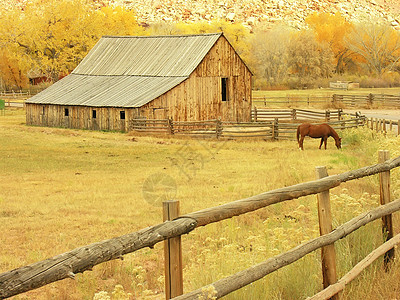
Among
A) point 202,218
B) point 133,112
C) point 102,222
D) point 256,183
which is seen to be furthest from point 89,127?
point 202,218

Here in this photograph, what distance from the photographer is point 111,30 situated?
68.0m

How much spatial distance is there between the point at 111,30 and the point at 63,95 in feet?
101

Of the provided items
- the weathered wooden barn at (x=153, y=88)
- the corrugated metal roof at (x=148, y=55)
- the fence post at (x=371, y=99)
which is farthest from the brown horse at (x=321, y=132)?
the fence post at (x=371, y=99)

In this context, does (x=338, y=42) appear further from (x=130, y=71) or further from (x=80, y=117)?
(x=80, y=117)

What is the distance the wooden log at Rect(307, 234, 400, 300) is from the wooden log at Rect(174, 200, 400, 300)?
1.11ft

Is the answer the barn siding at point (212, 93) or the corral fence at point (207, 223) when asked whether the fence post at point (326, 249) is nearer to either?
the corral fence at point (207, 223)

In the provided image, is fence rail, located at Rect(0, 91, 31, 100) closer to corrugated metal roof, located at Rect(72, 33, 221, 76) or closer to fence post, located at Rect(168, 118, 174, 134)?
corrugated metal roof, located at Rect(72, 33, 221, 76)

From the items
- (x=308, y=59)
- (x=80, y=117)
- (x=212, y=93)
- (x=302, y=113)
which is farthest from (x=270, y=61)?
(x=80, y=117)

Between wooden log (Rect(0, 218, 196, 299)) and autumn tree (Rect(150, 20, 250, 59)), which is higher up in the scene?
autumn tree (Rect(150, 20, 250, 59))

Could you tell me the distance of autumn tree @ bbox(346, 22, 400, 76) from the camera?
81812mm

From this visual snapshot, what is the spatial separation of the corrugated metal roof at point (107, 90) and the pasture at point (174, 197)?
2.68 metres

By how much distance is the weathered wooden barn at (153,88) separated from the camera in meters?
34.4

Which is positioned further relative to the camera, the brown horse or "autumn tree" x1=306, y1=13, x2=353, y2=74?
"autumn tree" x1=306, y1=13, x2=353, y2=74

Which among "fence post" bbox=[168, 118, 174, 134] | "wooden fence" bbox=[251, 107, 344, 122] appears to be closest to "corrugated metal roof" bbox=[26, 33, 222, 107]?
"fence post" bbox=[168, 118, 174, 134]
